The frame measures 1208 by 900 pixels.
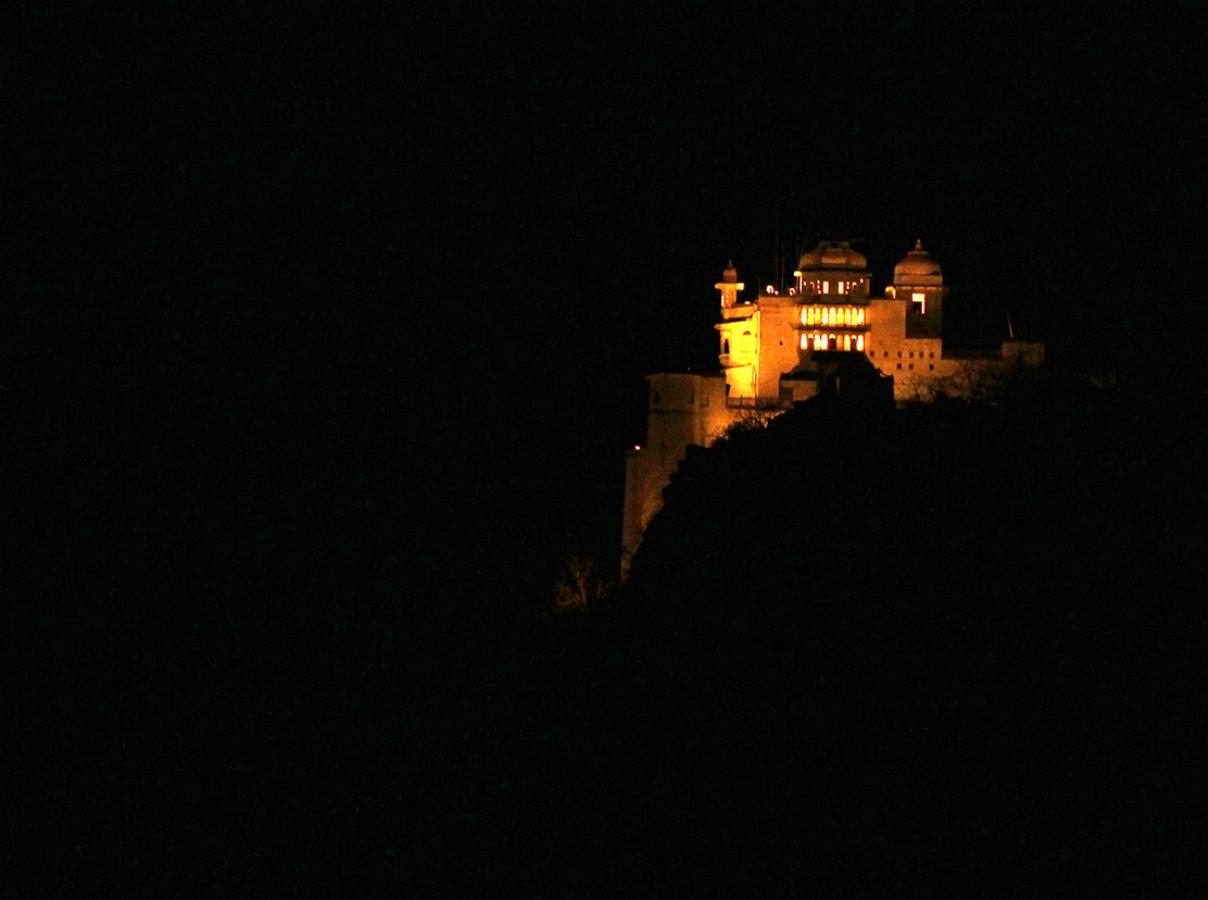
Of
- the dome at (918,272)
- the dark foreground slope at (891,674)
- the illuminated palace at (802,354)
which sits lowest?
the dark foreground slope at (891,674)

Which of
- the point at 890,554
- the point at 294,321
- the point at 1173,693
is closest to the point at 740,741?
the point at 890,554

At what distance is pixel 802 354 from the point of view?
180ft

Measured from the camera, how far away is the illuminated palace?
53625 mm

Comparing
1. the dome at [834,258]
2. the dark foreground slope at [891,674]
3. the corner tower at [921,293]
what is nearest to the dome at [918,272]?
the corner tower at [921,293]

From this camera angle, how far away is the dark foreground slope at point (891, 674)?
134ft

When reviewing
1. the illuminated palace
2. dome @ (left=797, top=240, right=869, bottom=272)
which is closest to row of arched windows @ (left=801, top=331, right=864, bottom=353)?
the illuminated palace

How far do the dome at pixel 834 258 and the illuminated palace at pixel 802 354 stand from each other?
0.03 metres

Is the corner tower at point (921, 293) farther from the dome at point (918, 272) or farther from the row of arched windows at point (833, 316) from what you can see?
the row of arched windows at point (833, 316)

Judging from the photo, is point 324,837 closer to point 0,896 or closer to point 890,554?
point 0,896

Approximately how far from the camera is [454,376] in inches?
4924

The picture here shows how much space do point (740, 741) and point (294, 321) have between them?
370 feet

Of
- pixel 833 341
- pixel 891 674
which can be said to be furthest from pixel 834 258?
pixel 891 674

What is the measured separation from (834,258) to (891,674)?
1527 centimetres

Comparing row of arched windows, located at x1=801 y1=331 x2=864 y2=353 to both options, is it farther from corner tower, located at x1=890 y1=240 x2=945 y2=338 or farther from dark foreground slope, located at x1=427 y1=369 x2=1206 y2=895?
dark foreground slope, located at x1=427 y1=369 x2=1206 y2=895
